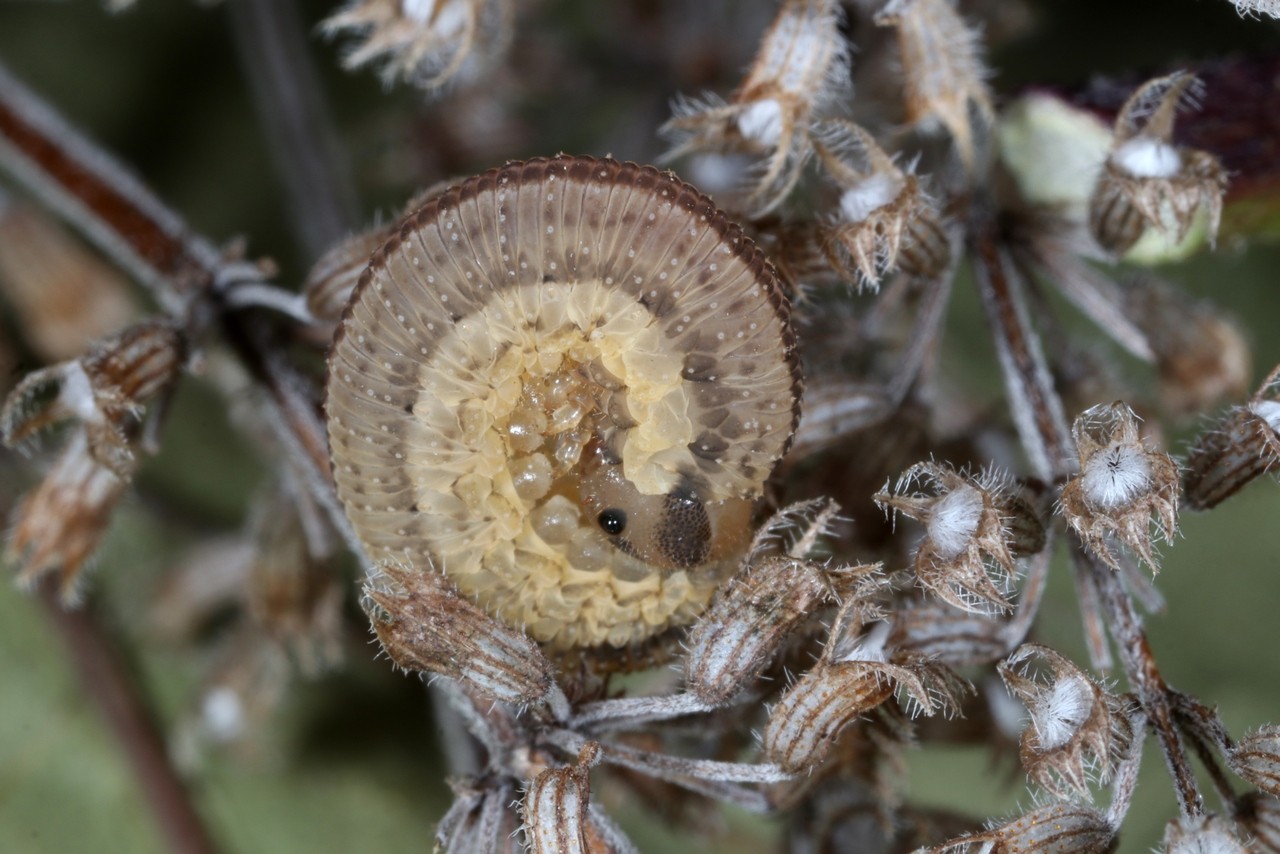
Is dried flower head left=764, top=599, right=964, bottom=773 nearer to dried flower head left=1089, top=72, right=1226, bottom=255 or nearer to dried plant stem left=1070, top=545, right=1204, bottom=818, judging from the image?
dried plant stem left=1070, top=545, right=1204, bottom=818

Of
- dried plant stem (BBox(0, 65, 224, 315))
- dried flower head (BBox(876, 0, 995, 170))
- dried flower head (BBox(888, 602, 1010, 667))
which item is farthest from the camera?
dried plant stem (BBox(0, 65, 224, 315))

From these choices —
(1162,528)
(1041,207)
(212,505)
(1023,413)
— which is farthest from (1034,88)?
(212,505)

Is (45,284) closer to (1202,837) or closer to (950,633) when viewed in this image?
(950,633)

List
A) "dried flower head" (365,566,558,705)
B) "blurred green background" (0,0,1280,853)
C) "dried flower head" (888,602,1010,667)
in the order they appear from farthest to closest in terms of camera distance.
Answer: "blurred green background" (0,0,1280,853), "dried flower head" (888,602,1010,667), "dried flower head" (365,566,558,705)

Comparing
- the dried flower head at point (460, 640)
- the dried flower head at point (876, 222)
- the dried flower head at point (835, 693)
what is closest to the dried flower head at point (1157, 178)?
the dried flower head at point (876, 222)

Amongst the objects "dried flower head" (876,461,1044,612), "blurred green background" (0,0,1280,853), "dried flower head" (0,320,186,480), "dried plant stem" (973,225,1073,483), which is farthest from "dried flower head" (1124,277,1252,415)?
"dried flower head" (0,320,186,480)

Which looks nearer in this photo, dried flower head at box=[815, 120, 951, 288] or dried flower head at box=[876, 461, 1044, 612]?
dried flower head at box=[876, 461, 1044, 612]
